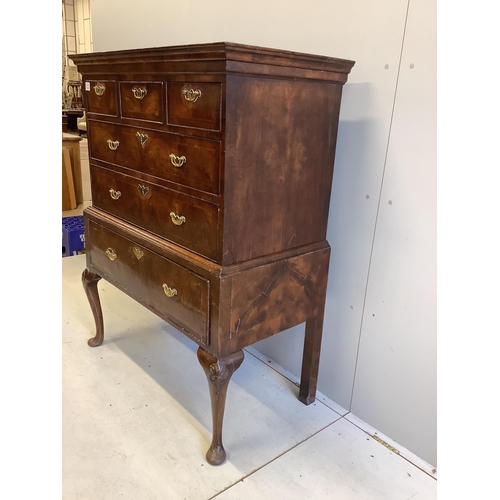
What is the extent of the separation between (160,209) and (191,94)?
417 mm

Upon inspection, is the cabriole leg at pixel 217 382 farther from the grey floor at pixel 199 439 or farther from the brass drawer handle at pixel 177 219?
the brass drawer handle at pixel 177 219

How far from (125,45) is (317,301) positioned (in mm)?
1971

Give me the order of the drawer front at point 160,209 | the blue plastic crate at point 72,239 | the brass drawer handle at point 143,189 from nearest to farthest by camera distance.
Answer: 1. the drawer front at point 160,209
2. the brass drawer handle at point 143,189
3. the blue plastic crate at point 72,239

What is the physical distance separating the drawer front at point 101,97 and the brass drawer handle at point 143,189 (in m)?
0.29

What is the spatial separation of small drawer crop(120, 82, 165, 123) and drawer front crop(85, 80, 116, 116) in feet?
0.21

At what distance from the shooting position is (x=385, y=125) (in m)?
1.53

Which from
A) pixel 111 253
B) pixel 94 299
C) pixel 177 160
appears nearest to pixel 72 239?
pixel 94 299

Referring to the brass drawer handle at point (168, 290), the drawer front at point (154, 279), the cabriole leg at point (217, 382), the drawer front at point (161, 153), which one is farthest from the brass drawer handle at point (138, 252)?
the cabriole leg at point (217, 382)

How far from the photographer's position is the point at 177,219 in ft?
4.94

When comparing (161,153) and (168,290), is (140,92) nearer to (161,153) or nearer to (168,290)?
(161,153)

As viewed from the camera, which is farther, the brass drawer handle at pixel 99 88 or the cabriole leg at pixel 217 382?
the brass drawer handle at pixel 99 88

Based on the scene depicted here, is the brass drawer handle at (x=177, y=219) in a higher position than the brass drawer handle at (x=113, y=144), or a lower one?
lower

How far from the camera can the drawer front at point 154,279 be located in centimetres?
147
